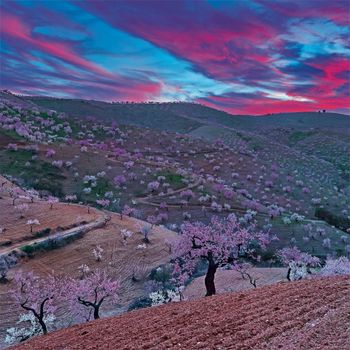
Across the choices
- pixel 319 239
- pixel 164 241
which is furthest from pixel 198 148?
pixel 164 241

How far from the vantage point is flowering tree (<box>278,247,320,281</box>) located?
135 ft

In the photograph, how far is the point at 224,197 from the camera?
244 feet

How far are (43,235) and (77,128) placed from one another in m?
73.5

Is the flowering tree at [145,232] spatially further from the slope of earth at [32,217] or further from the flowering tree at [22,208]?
the flowering tree at [22,208]

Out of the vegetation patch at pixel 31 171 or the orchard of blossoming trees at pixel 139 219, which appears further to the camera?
the vegetation patch at pixel 31 171

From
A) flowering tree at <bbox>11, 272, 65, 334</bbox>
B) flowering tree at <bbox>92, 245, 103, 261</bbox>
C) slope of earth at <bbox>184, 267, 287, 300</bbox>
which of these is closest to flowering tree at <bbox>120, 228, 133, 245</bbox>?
flowering tree at <bbox>92, 245, 103, 261</bbox>

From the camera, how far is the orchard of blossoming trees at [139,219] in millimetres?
34219

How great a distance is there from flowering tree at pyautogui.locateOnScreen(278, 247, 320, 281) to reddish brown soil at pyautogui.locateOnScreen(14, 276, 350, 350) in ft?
65.4

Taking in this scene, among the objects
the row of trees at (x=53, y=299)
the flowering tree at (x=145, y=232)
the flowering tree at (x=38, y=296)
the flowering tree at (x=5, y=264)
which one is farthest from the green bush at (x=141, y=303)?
the flowering tree at (x=5, y=264)

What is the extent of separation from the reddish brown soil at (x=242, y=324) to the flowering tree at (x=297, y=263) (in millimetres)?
19933

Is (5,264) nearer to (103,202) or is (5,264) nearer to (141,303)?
(141,303)

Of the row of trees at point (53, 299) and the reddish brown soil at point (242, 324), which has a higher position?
the reddish brown soil at point (242, 324)

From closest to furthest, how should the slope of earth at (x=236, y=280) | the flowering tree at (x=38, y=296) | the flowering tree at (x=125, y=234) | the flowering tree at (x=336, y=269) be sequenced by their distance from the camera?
the flowering tree at (x=38, y=296) → the flowering tree at (x=336, y=269) → the slope of earth at (x=236, y=280) → the flowering tree at (x=125, y=234)

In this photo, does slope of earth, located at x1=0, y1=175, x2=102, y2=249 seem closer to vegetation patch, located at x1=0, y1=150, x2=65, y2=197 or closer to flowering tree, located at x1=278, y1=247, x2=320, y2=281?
vegetation patch, located at x1=0, y1=150, x2=65, y2=197
